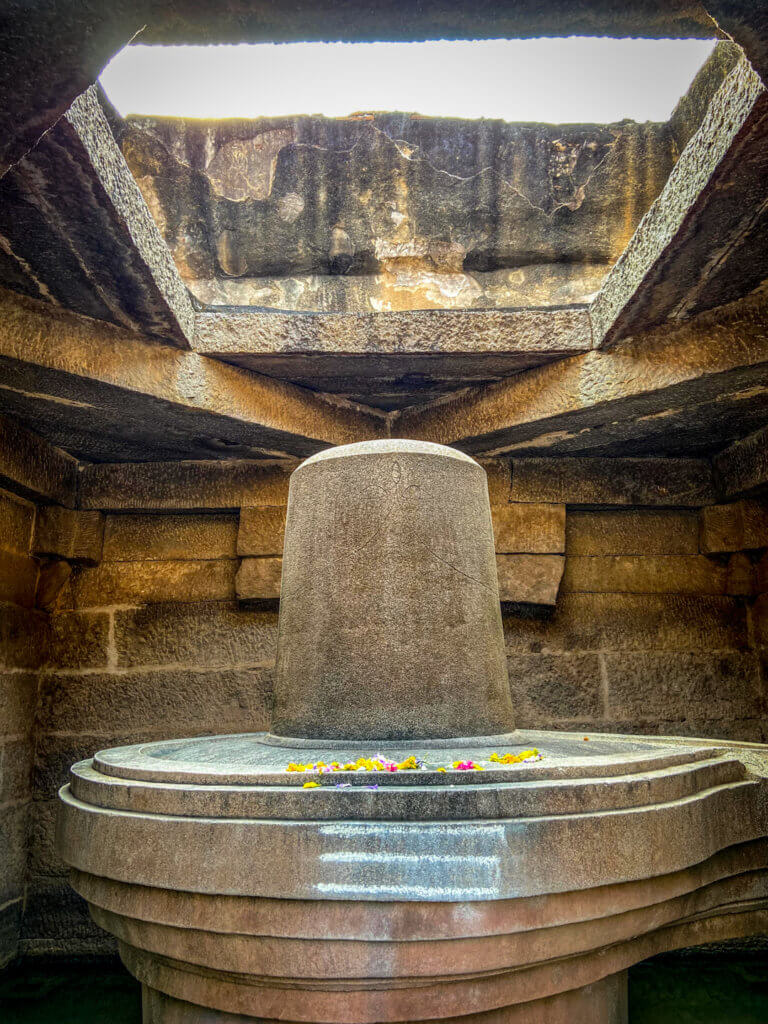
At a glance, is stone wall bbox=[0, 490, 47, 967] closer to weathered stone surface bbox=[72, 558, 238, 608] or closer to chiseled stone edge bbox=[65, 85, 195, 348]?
weathered stone surface bbox=[72, 558, 238, 608]

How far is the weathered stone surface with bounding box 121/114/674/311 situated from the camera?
3.44m

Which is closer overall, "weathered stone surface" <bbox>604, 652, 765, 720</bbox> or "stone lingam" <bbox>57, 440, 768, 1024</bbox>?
"stone lingam" <bbox>57, 440, 768, 1024</bbox>

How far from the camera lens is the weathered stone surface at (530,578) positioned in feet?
12.9

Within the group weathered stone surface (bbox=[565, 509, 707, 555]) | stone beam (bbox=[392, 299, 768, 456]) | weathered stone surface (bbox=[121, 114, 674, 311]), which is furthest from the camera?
weathered stone surface (bbox=[565, 509, 707, 555])

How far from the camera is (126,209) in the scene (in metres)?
2.28

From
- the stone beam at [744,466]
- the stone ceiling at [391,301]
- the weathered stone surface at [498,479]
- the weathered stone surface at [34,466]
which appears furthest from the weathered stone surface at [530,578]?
the weathered stone surface at [34,466]

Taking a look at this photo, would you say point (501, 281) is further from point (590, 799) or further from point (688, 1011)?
point (688, 1011)

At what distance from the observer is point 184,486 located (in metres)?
4.12

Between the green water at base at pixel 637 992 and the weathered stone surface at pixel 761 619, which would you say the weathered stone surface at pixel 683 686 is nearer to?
the weathered stone surface at pixel 761 619

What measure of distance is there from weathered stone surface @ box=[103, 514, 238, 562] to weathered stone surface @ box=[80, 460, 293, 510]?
121mm

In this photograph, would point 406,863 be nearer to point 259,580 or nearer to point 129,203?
point 129,203

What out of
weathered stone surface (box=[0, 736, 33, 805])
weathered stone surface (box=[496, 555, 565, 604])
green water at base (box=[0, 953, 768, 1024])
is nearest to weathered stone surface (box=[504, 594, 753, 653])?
weathered stone surface (box=[496, 555, 565, 604])

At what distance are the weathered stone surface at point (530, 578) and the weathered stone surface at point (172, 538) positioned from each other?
1.63 m

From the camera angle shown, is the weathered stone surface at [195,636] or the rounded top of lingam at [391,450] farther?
the weathered stone surface at [195,636]
